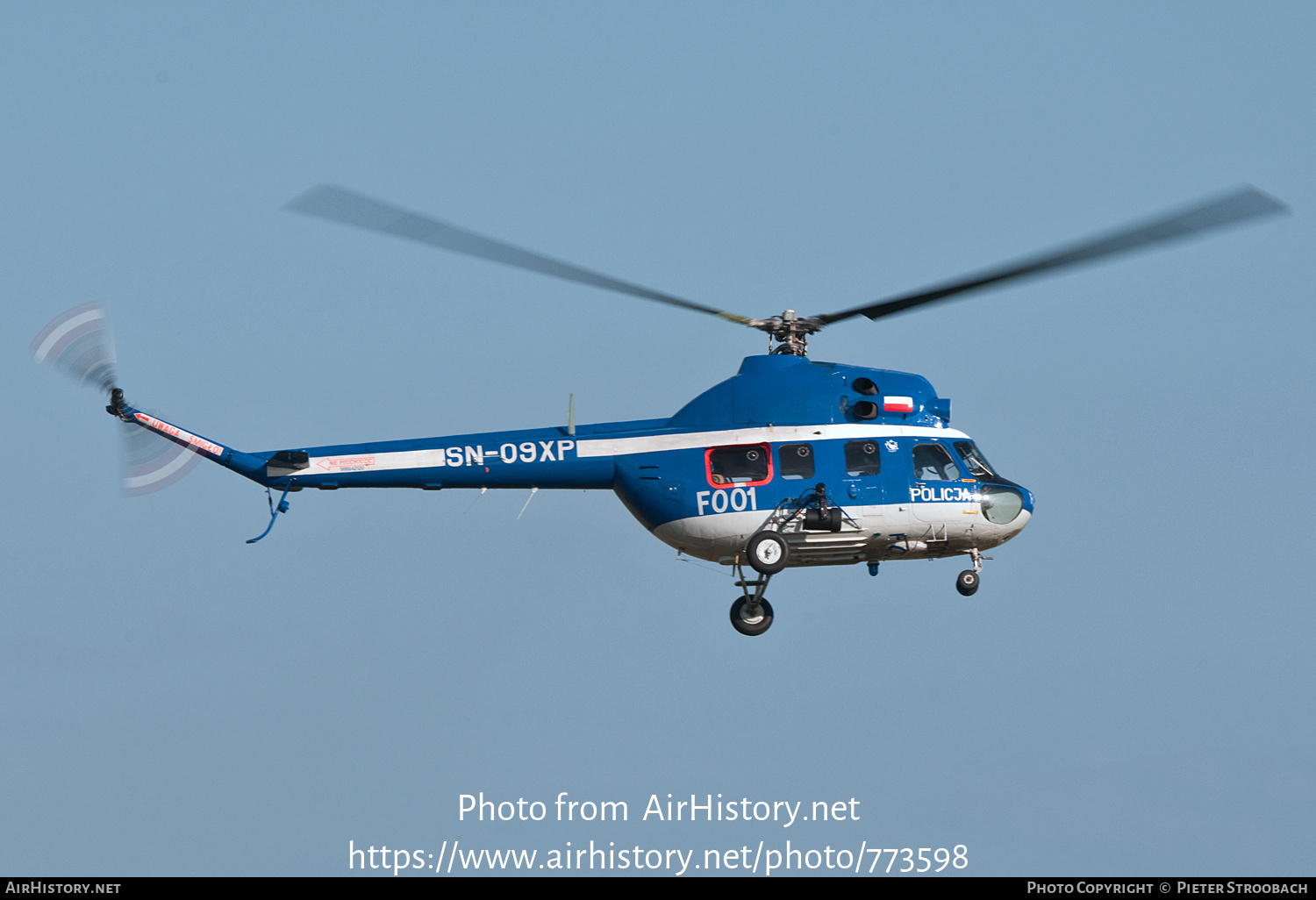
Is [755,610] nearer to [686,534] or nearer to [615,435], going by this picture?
[686,534]

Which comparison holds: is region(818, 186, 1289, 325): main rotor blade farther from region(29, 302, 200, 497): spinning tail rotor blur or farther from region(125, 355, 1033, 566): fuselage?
region(29, 302, 200, 497): spinning tail rotor blur

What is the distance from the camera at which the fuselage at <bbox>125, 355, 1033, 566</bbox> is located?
86.9ft

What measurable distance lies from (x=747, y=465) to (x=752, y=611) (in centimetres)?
261

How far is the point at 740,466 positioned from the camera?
26.8 meters

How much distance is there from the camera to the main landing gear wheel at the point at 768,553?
26156 mm

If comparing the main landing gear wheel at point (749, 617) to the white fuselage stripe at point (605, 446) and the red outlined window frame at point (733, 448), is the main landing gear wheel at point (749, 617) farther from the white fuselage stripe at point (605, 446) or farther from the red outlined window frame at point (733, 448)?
the white fuselage stripe at point (605, 446)

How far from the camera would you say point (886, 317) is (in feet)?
86.9

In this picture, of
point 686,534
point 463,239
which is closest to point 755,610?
point 686,534

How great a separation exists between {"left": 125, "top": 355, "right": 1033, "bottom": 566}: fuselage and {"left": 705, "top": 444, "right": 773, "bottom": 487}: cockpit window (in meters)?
0.02

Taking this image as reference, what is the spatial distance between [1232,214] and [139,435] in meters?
17.0

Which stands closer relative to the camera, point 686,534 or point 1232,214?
point 1232,214

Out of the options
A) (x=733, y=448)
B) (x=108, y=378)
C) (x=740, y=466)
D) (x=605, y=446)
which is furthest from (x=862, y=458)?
(x=108, y=378)

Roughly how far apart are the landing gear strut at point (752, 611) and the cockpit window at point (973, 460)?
12.9ft

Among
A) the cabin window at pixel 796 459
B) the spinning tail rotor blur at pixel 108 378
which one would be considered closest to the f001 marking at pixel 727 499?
the cabin window at pixel 796 459
